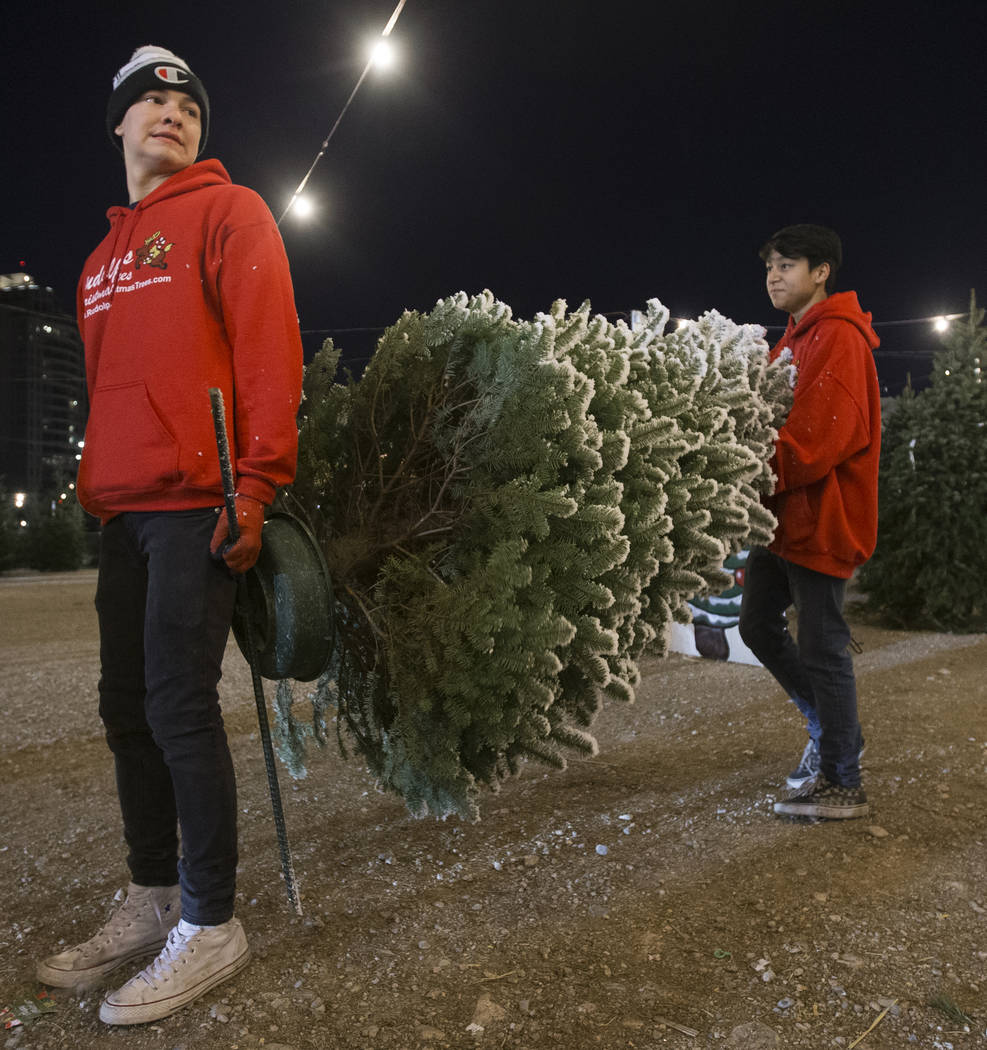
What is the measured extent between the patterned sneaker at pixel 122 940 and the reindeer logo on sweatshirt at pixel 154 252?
5.26 ft

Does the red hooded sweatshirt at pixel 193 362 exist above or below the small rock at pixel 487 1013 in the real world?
above

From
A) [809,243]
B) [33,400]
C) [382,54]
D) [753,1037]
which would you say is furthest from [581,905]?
[33,400]

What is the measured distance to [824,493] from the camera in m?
2.95

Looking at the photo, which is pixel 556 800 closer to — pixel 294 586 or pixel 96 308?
pixel 294 586

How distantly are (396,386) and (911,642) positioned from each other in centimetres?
627

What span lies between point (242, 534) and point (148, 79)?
1221mm

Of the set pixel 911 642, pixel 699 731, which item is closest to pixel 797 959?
pixel 699 731

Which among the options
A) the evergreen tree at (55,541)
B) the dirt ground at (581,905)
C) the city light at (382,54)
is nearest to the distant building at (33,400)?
the evergreen tree at (55,541)

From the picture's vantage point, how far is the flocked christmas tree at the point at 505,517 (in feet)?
6.97

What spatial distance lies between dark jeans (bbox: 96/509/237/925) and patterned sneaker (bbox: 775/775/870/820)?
198 cm

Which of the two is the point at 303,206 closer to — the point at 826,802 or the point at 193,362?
the point at 193,362

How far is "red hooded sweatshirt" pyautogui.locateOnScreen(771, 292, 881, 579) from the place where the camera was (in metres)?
2.86

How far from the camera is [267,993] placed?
6.60ft

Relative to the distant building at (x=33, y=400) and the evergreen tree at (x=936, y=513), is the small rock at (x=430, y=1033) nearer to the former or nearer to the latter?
the evergreen tree at (x=936, y=513)
